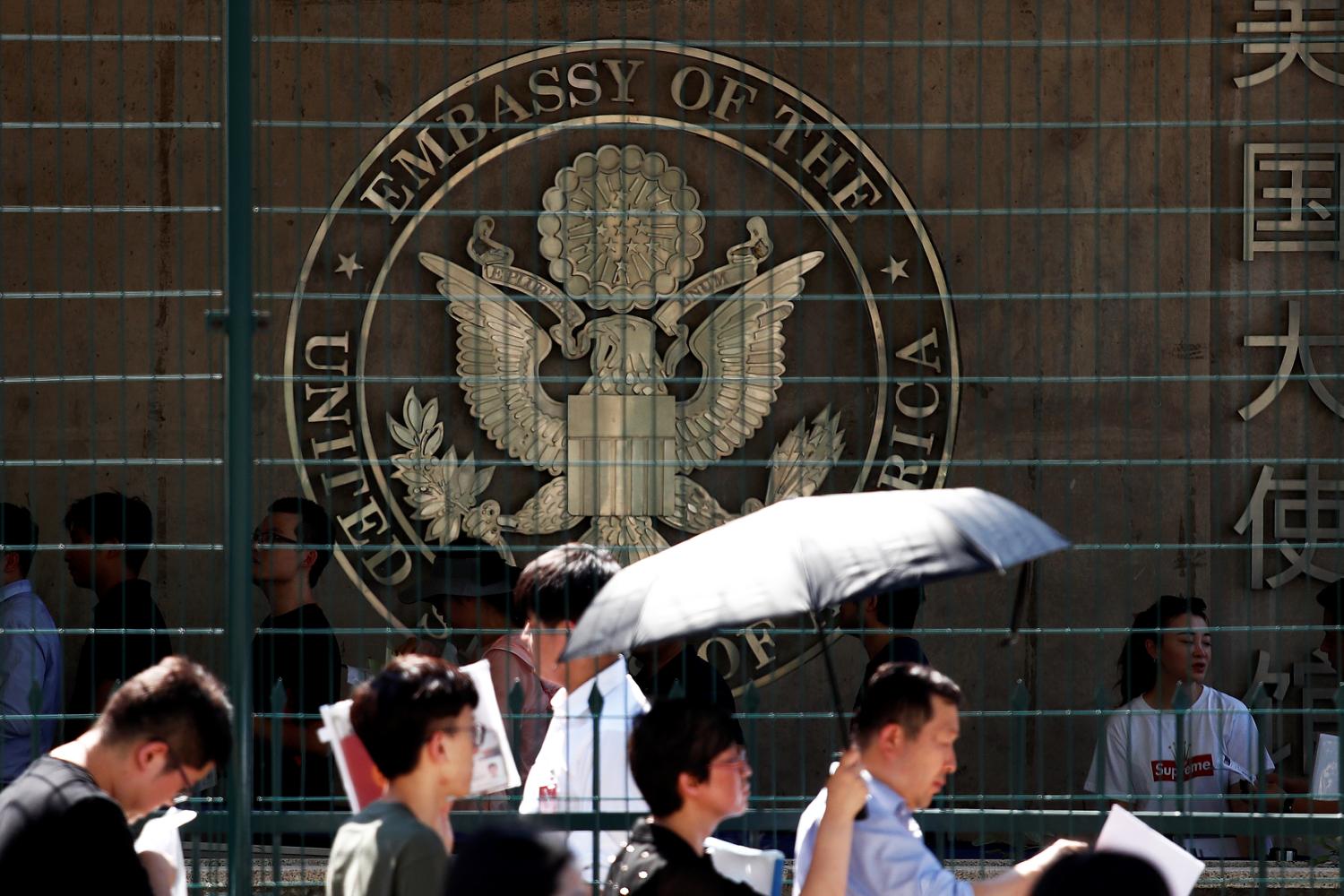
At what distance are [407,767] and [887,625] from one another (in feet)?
8.06

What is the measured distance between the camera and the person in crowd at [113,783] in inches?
121

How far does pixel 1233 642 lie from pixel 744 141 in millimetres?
2280

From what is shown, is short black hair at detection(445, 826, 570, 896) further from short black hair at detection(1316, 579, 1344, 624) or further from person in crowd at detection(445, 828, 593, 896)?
short black hair at detection(1316, 579, 1344, 624)

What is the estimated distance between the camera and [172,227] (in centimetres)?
674

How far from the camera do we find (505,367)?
6270mm

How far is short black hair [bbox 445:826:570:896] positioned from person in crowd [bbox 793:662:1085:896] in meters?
1.24

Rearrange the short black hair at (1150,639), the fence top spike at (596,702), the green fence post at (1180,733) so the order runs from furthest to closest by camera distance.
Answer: the short black hair at (1150,639) → the green fence post at (1180,733) → the fence top spike at (596,702)

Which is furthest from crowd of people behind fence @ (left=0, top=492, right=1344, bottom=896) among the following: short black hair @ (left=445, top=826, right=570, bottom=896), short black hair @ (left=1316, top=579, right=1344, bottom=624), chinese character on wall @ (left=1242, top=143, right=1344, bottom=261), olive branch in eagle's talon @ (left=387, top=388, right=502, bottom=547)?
chinese character on wall @ (left=1242, top=143, right=1344, bottom=261)

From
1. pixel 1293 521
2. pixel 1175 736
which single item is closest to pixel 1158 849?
pixel 1175 736

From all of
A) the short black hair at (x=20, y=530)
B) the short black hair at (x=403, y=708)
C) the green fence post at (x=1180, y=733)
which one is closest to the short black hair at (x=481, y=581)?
the short black hair at (x=20, y=530)

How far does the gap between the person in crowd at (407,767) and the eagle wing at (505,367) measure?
287cm

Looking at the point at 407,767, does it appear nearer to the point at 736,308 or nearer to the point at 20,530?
the point at 20,530

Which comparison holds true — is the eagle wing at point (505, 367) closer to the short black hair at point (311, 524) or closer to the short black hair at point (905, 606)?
the short black hair at point (311, 524)

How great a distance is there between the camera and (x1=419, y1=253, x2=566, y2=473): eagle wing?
6.35 m
